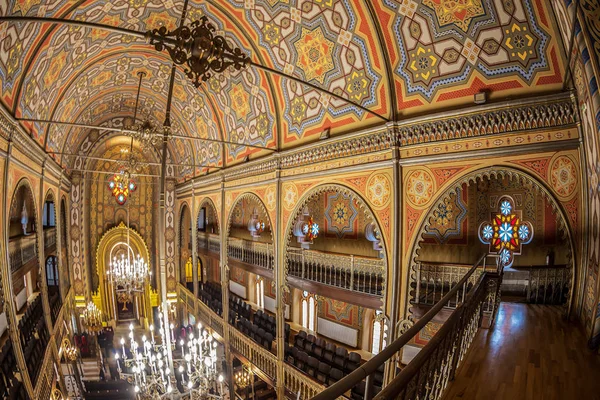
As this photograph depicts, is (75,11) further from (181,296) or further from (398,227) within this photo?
(181,296)

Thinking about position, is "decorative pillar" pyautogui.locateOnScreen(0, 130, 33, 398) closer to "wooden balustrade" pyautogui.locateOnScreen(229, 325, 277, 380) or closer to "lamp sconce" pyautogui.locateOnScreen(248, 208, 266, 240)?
"wooden balustrade" pyautogui.locateOnScreen(229, 325, 277, 380)

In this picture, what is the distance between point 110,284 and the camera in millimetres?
22016

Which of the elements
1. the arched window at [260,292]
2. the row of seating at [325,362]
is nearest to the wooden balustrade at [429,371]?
the row of seating at [325,362]

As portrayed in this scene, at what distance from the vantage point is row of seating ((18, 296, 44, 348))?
11395mm

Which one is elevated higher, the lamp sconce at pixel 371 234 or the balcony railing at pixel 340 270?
the lamp sconce at pixel 371 234

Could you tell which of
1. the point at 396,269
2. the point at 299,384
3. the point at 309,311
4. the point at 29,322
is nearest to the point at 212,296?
the point at 309,311

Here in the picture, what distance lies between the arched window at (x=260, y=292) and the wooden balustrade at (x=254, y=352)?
17.6ft

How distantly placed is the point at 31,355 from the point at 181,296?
469 inches

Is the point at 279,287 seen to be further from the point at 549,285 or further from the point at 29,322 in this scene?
the point at 29,322

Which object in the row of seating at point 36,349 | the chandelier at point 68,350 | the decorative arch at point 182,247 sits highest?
the decorative arch at point 182,247

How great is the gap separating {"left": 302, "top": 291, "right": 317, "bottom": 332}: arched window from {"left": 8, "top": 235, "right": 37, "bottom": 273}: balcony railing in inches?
467

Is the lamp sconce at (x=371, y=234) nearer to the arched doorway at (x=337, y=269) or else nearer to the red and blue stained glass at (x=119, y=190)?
the arched doorway at (x=337, y=269)

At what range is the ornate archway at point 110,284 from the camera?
21.9 metres

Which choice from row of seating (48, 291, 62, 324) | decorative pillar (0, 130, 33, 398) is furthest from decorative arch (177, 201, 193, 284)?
decorative pillar (0, 130, 33, 398)
